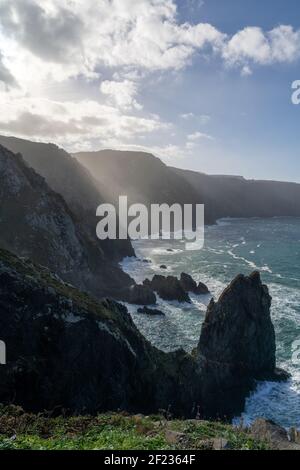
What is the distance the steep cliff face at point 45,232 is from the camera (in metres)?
55.6

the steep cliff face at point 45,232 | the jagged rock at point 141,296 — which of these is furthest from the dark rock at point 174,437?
the jagged rock at point 141,296

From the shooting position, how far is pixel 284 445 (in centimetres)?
1207

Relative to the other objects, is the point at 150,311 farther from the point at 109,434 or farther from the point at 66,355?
the point at 109,434

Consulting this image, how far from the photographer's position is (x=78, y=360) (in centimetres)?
2097

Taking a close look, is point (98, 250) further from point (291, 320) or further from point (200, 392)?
point (200, 392)

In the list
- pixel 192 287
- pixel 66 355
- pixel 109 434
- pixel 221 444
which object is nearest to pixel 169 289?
pixel 192 287

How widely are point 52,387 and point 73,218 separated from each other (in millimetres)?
50517

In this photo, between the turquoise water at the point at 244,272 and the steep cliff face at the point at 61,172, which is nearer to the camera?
the turquoise water at the point at 244,272

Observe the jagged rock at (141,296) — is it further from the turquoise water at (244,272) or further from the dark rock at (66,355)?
the dark rock at (66,355)

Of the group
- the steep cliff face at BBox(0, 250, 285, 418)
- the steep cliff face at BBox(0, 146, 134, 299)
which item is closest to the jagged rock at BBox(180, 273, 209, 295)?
the steep cliff face at BBox(0, 146, 134, 299)

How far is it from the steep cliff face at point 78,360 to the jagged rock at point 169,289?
29786 millimetres

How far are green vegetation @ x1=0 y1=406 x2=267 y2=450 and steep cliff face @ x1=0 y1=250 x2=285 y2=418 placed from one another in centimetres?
406

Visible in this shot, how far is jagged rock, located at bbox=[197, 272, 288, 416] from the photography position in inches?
1286

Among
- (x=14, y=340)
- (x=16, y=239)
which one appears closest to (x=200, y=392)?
(x=14, y=340)
